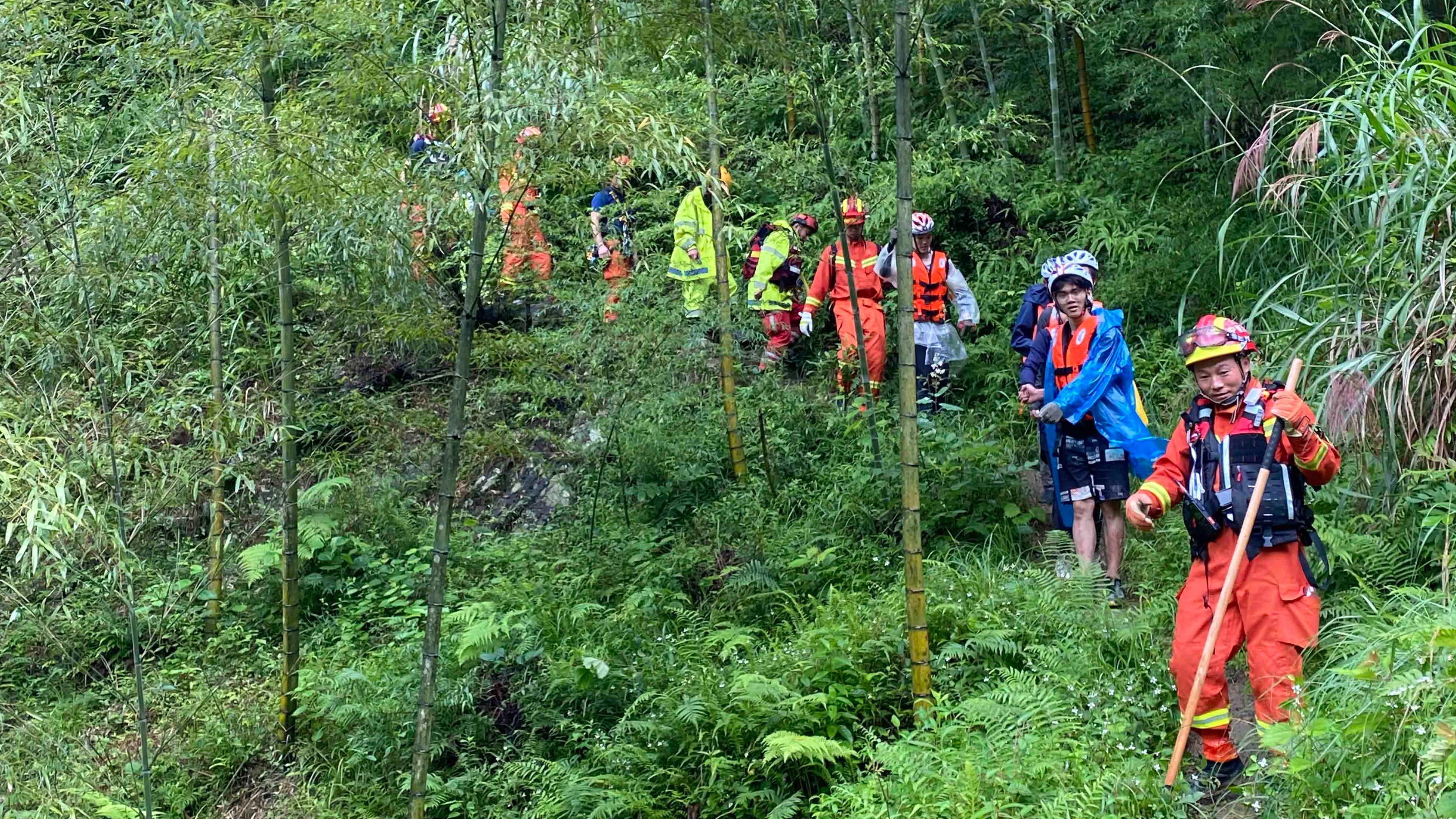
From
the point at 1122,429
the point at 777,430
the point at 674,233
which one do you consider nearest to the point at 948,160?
the point at 674,233

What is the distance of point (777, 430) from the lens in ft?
27.5

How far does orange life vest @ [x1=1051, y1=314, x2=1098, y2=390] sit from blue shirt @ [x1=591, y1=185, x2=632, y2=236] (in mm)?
4110

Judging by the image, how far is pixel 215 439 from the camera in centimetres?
657

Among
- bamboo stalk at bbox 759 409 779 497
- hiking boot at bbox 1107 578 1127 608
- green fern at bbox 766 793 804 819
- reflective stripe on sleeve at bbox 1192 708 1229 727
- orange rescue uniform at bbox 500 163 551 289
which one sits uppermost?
orange rescue uniform at bbox 500 163 551 289

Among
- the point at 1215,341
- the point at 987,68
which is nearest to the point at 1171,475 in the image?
the point at 1215,341

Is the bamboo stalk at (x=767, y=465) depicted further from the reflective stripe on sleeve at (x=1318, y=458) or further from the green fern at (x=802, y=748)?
the reflective stripe on sleeve at (x=1318, y=458)

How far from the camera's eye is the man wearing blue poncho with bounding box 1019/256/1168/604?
20.1 feet

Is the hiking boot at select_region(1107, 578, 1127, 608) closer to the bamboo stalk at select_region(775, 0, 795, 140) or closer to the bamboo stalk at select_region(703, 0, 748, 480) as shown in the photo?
the bamboo stalk at select_region(703, 0, 748, 480)

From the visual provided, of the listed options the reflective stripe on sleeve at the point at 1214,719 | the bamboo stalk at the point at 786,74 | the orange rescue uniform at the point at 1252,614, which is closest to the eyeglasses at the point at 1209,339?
the orange rescue uniform at the point at 1252,614

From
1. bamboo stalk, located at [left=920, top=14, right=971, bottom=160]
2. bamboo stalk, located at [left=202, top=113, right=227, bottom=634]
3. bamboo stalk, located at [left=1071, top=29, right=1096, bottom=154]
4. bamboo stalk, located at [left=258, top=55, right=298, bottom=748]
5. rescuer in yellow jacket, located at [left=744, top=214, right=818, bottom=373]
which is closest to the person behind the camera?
bamboo stalk, located at [left=258, top=55, right=298, bottom=748]

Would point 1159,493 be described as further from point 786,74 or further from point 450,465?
point 786,74

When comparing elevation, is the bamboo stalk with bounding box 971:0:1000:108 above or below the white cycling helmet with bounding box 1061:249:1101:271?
above

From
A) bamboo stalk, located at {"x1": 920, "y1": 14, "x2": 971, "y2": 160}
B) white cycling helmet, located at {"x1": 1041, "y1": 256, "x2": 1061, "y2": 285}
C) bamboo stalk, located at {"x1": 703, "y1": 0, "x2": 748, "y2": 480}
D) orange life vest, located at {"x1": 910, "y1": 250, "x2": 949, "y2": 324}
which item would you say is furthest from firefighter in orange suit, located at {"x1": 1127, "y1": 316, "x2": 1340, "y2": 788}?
bamboo stalk, located at {"x1": 920, "y1": 14, "x2": 971, "y2": 160}

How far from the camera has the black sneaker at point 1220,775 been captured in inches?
173
